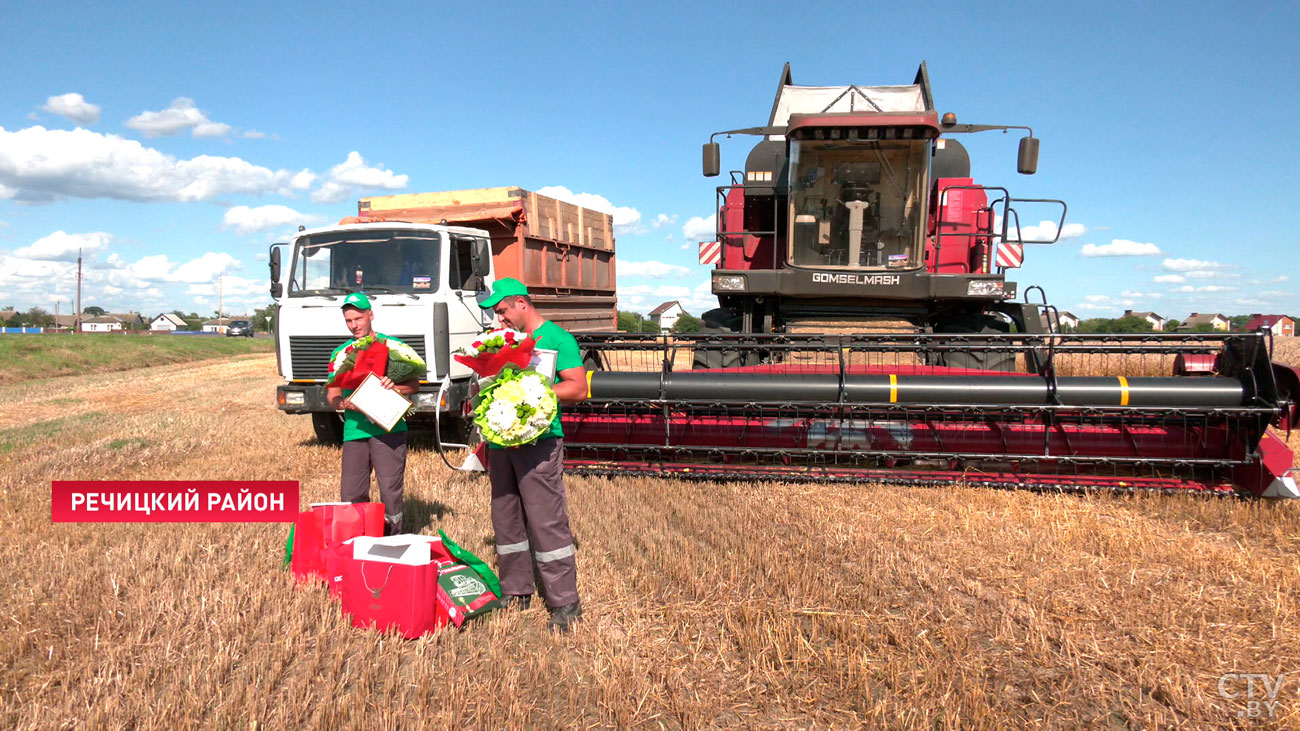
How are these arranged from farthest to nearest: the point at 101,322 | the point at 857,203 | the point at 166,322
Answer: the point at 166,322 < the point at 101,322 < the point at 857,203

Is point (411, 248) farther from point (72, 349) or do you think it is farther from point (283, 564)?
point (72, 349)

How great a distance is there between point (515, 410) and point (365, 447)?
1.43 m

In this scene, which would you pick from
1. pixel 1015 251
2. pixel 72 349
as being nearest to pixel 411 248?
Answer: pixel 1015 251

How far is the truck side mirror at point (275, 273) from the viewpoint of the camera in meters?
7.64

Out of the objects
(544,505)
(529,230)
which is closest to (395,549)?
(544,505)

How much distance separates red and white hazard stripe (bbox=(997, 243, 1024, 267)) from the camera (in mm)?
7445

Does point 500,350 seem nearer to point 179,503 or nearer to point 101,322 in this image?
point 179,503

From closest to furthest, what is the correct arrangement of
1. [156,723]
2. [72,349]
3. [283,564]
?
[156,723] < [283,564] < [72,349]

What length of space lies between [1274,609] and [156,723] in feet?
15.6

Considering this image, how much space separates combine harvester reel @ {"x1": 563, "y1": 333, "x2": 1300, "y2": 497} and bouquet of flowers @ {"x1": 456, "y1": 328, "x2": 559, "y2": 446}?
2661 millimetres

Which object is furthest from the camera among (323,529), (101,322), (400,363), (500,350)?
(101,322)

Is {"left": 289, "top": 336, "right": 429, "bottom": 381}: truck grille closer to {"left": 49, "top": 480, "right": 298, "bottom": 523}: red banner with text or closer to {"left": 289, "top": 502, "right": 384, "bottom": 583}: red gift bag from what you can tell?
{"left": 49, "top": 480, "right": 298, "bottom": 523}: red banner with text

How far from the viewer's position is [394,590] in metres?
3.32

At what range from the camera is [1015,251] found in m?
7.50
